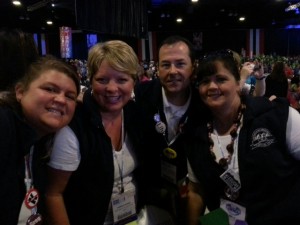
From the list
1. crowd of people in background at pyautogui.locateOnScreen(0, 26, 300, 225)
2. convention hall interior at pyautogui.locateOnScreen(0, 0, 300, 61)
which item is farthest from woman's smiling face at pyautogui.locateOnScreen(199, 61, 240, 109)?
convention hall interior at pyautogui.locateOnScreen(0, 0, 300, 61)

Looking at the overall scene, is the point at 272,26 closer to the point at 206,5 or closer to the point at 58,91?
the point at 206,5

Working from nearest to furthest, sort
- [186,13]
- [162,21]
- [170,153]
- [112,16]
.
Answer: [170,153] < [112,16] < [186,13] < [162,21]

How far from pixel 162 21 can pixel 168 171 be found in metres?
13.2

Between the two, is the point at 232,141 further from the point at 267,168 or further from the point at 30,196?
the point at 30,196

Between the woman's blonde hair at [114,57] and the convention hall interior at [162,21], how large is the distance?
488 cm

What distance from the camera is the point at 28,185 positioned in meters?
1.22

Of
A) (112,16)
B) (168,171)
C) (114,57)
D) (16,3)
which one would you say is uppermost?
(16,3)

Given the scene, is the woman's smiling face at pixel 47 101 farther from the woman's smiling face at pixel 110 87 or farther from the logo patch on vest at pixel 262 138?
the logo patch on vest at pixel 262 138

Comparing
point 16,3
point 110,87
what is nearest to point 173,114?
point 110,87

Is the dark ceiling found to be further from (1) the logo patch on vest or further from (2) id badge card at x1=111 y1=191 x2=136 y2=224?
(1) the logo patch on vest

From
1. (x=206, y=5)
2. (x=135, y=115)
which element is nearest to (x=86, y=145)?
(x=135, y=115)

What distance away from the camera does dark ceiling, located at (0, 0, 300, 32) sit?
10.1 metres

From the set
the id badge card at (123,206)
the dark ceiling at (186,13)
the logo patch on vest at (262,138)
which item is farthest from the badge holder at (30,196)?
the dark ceiling at (186,13)

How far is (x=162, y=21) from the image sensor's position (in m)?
14.4
